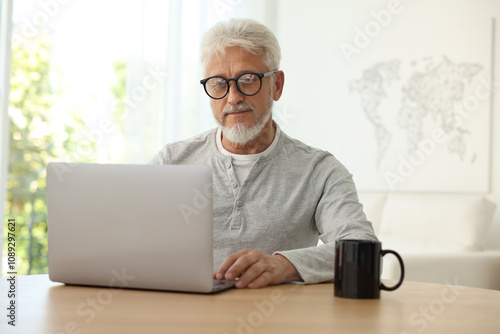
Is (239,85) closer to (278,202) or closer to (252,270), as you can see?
(278,202)

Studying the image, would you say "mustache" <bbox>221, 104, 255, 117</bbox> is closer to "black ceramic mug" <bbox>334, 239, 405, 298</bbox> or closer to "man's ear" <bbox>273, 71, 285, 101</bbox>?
"man's ear" <bbox>273, 71, 285, 101</bbox>

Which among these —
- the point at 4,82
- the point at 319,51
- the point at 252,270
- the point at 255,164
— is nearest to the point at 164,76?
the point at 4,82

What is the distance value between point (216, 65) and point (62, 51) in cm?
358

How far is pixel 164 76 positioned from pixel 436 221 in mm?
1919

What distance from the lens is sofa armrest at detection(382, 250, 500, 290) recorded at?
2998 mm

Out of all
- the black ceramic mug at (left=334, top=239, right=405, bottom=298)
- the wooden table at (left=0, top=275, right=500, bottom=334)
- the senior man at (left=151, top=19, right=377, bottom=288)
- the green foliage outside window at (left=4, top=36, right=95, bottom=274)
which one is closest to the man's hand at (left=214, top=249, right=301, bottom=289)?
the wooden table at (left=0, top=275, right=500, bottom=334)

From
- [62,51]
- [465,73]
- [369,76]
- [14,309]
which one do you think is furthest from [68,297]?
[62,51]

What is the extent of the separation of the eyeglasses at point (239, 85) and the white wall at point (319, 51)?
242 centimetres

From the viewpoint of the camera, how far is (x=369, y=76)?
433cm

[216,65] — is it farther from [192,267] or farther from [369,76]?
[369,76]

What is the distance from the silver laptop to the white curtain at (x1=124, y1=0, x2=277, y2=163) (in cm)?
267

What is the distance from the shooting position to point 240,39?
6.46 ft

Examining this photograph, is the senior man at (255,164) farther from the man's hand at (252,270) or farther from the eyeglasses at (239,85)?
the man's hand at (252,270)

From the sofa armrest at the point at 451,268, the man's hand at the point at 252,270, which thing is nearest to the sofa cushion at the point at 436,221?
the sofa armrest at the point at 451,268
